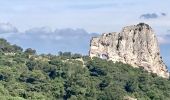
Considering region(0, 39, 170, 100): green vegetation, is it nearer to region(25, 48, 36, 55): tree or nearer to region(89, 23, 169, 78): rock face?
region(89, 23, 169, 78): rock face

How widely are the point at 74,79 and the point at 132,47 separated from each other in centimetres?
818

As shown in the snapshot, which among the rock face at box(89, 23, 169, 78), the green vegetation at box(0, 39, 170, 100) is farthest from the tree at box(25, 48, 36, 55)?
the rock face at box(89, 23, 169, 78)

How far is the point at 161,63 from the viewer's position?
125375mm

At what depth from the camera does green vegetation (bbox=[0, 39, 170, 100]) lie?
11562 centimetres

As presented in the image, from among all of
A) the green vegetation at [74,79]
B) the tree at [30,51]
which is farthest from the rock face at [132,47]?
the tree at [30,51]

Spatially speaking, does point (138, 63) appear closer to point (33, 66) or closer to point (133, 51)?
point (133, 51)

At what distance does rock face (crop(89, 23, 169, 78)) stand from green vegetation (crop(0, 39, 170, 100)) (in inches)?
39.0

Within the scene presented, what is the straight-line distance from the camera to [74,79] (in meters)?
121

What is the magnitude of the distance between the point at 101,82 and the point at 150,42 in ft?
26.0

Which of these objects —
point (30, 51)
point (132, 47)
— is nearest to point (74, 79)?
point (132, 47)

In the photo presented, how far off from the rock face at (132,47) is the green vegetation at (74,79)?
99cm

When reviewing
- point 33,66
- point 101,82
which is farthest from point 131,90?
point 33,66

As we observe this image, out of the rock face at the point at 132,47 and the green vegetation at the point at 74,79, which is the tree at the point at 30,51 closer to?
the green vegetation at the point at 74,79

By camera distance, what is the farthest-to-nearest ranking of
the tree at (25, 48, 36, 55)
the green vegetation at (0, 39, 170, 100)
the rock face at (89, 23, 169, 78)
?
the tree at (25, 48, 36, 55), the rock face at (89, 23, 169, 78), the green vegetation at (0, 39, 170, 100)
